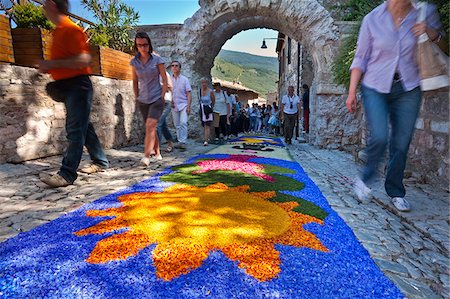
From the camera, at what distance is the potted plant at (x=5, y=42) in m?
3.68

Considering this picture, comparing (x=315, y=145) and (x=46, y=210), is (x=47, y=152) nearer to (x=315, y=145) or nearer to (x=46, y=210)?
(x=46, y=210)

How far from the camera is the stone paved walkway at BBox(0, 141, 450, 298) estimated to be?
163cm

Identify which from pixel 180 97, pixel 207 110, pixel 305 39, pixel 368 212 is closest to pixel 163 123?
pixel 180 97

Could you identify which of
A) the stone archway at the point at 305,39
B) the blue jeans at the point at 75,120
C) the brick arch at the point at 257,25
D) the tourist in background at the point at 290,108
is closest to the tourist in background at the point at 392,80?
the blue jeans at the point at 75,120

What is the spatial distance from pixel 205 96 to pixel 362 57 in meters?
5.36

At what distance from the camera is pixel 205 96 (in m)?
7.61

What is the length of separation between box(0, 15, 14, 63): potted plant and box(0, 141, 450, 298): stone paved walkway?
136 centimetres

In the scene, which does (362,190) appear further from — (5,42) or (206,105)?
(206,105)

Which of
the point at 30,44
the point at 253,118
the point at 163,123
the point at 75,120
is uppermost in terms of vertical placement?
the point at 30,44

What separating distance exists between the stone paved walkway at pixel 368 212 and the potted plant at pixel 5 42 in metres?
1.36

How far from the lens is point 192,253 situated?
1602 mm

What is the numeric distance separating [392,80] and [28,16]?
5282 millimetres

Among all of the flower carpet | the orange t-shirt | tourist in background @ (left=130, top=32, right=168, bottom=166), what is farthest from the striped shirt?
the flower carpet

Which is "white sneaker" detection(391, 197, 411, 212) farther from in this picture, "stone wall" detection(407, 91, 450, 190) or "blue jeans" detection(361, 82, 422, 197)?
"stone wall" detection(407, 91, 450, 190)
